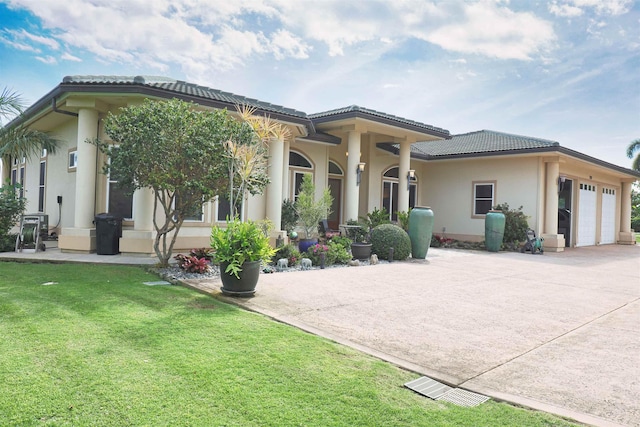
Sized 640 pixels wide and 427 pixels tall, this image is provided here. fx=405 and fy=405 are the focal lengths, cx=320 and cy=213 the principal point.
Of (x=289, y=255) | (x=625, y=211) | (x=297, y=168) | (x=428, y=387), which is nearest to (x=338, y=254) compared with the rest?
(x=289, y=255)

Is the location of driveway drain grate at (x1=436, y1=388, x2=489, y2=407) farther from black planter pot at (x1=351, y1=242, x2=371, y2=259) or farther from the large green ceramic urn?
the large green ceramic urn

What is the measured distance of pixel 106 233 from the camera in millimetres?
9219

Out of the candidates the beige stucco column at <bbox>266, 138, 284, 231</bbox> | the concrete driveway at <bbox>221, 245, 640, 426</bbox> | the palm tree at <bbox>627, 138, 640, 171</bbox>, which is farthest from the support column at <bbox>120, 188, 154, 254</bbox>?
the palm tree at <bbox>627, 138, 640, 171</bbox>

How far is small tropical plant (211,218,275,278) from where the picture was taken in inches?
231

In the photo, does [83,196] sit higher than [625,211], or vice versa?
[625,211]

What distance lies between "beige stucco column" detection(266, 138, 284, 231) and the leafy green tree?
3.40 metres

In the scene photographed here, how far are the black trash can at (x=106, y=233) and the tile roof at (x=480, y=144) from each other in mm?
12311

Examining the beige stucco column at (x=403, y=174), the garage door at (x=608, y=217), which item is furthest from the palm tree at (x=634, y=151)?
the beige stucco column at (x=403, y=174)

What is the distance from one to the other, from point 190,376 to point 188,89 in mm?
8676

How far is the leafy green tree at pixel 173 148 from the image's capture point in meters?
7.24

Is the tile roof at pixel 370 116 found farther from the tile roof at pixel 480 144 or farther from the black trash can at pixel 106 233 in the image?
the black trash can at pixel 106 233

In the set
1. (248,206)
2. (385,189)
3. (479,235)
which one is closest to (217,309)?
(248,206)

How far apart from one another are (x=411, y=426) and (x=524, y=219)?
14.5 metres

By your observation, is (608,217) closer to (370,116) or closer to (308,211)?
(370,116)
